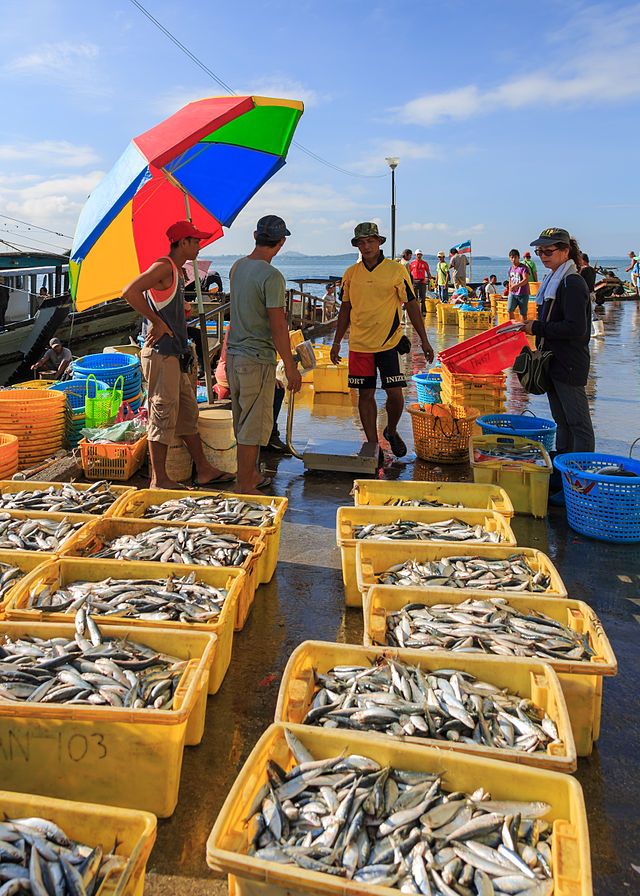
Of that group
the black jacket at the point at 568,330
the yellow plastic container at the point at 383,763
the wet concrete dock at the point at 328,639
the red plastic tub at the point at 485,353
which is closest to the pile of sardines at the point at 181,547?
the wet concrete dock at the point at 328,639

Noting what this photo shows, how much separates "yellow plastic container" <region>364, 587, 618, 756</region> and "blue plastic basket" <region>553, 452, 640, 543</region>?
206cm

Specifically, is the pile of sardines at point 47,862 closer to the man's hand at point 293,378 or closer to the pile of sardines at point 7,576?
the pile of sardines at point 7,576

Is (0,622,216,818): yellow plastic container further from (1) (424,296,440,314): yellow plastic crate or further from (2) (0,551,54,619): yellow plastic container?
(1) (424,296,440,314): yellow plastic crate

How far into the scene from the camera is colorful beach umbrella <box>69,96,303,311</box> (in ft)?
16.9

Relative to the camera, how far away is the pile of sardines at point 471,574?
3.49 metres

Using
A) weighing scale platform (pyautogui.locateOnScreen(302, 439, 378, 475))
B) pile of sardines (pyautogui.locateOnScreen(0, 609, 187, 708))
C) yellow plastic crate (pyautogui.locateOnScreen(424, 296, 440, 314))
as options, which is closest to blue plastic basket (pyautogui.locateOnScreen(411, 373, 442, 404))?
weighing scale platform (pyautogui.locateOnScreen(302, 439, 378, 475))

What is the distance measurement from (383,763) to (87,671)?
50.0 inches

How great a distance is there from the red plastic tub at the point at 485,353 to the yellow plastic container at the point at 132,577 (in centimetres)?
537

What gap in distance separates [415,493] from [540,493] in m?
1.33

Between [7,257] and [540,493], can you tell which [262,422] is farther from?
[7,257]

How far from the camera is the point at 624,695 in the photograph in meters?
3.28

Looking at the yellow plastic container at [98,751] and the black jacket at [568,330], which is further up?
the black jacket at [568,330]

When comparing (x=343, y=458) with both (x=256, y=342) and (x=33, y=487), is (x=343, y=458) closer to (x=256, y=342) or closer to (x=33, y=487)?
(x=256, y=342)

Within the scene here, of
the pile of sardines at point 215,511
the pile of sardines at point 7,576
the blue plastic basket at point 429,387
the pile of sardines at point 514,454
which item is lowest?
the pile of sardines at point 7,576
